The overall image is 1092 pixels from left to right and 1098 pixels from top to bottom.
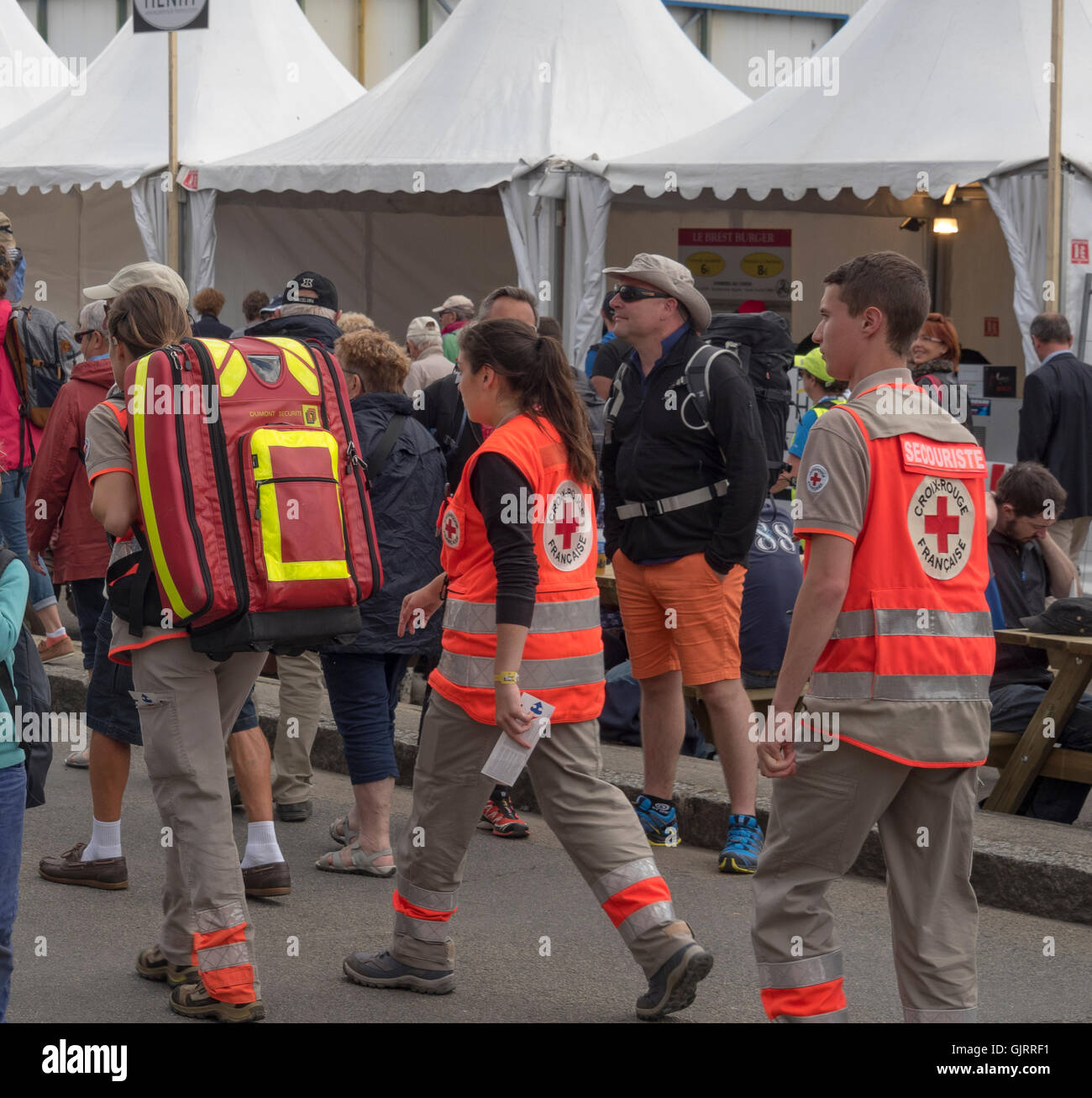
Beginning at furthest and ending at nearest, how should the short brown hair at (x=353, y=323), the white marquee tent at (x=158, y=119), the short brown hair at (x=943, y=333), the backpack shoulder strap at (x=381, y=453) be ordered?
the white marquee tent at (x=158, y=119)
the short brown hair at (x=943, y=333)
the short brown hair at (x=353, y=323)
the backpack shoulder strap at (x=381, y=453)

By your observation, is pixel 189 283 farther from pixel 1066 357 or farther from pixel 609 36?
pixel 1066 357

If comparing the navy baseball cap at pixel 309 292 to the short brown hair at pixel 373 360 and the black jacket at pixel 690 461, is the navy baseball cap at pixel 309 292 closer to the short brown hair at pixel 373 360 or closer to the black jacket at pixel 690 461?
the short brown hair at pixel 373 360

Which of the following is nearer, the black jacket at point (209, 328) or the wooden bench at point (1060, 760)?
the wooden bench at point (1060, 760)

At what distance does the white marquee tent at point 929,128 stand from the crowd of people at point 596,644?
4.60m

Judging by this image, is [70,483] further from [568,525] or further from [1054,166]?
[1054,166]

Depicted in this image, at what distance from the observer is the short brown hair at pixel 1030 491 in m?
6.61

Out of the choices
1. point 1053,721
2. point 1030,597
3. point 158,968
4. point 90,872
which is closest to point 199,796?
point 158,968

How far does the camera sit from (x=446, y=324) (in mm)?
12258

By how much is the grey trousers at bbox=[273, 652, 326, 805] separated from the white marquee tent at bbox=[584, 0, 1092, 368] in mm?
6316

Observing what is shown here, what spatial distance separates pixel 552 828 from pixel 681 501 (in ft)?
5.30

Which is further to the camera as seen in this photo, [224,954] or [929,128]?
[929,128]

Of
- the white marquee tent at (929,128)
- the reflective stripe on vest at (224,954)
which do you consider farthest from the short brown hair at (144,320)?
the white marquee tent at (929,128)

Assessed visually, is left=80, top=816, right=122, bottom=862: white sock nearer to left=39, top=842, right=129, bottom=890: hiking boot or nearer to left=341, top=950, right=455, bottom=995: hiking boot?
left=39, top=842, right=129, bottom=890: hiking boot

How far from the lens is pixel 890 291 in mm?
3439
